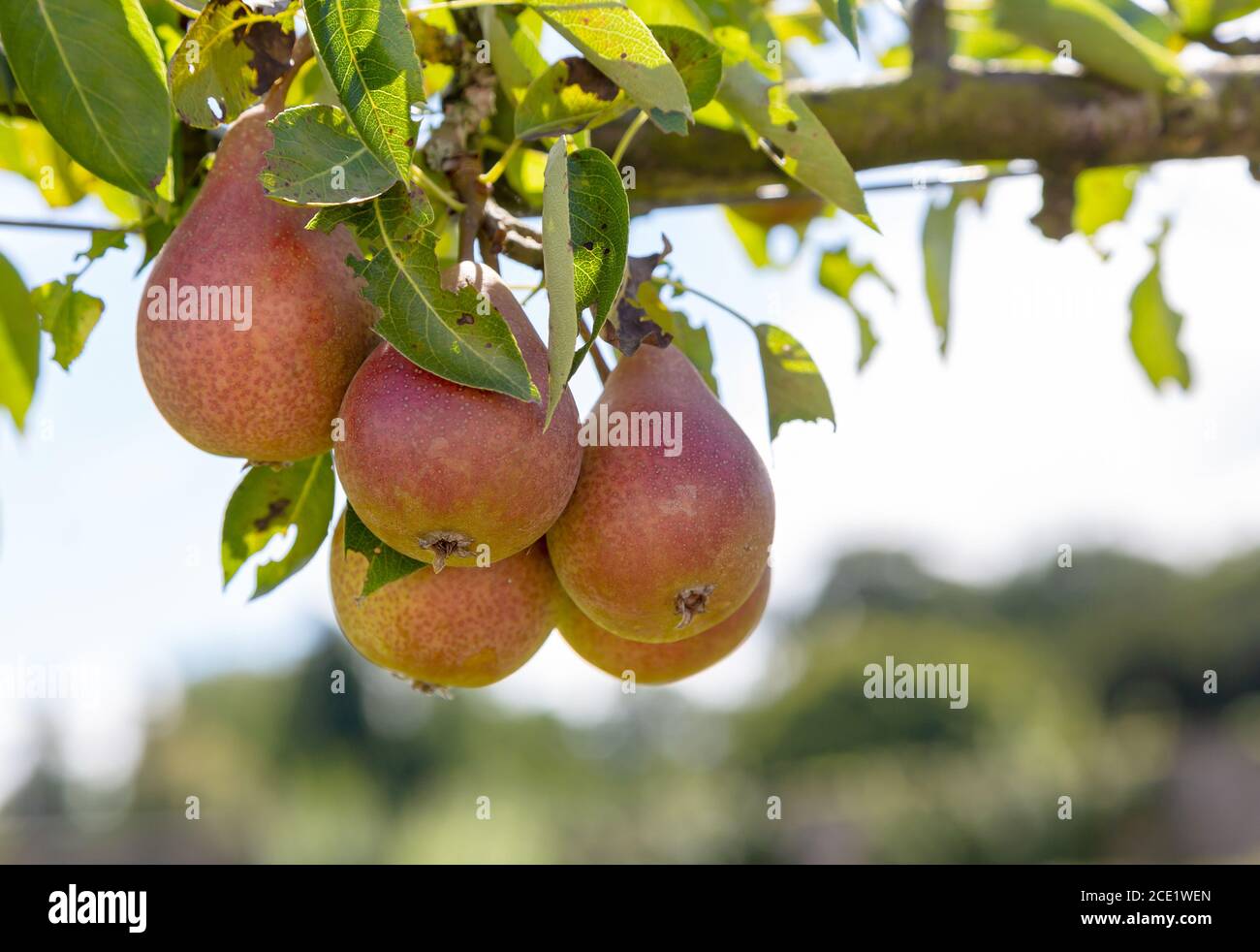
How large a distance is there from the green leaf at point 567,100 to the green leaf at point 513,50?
0.20 meters

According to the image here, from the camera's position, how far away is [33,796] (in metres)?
38.2

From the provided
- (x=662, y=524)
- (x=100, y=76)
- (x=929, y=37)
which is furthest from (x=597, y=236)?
(x=929, y=37)

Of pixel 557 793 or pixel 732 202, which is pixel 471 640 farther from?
pixel 557 793

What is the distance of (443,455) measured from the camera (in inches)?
37.4

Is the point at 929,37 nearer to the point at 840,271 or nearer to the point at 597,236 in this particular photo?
the point at 840,271

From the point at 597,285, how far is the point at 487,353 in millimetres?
102

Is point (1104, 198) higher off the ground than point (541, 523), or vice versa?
point (1104, 198)

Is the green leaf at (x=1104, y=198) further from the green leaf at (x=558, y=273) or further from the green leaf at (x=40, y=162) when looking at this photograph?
the green leaf at (x=40, y=162)

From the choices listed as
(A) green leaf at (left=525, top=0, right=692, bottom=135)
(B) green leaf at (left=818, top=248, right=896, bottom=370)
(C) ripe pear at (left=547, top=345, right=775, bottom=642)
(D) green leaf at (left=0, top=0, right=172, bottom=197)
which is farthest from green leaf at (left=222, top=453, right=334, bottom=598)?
(B) green leaf at (left=818, top=248, right=896, bottom=370)

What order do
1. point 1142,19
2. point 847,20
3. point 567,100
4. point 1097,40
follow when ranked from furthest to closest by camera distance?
point 1142,19, point 1097,40, point 567,100, point 847,20

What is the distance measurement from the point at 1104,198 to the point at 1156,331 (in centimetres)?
27

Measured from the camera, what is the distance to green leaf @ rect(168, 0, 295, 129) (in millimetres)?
1020

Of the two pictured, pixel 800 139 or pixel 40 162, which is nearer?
pixel 800 139
